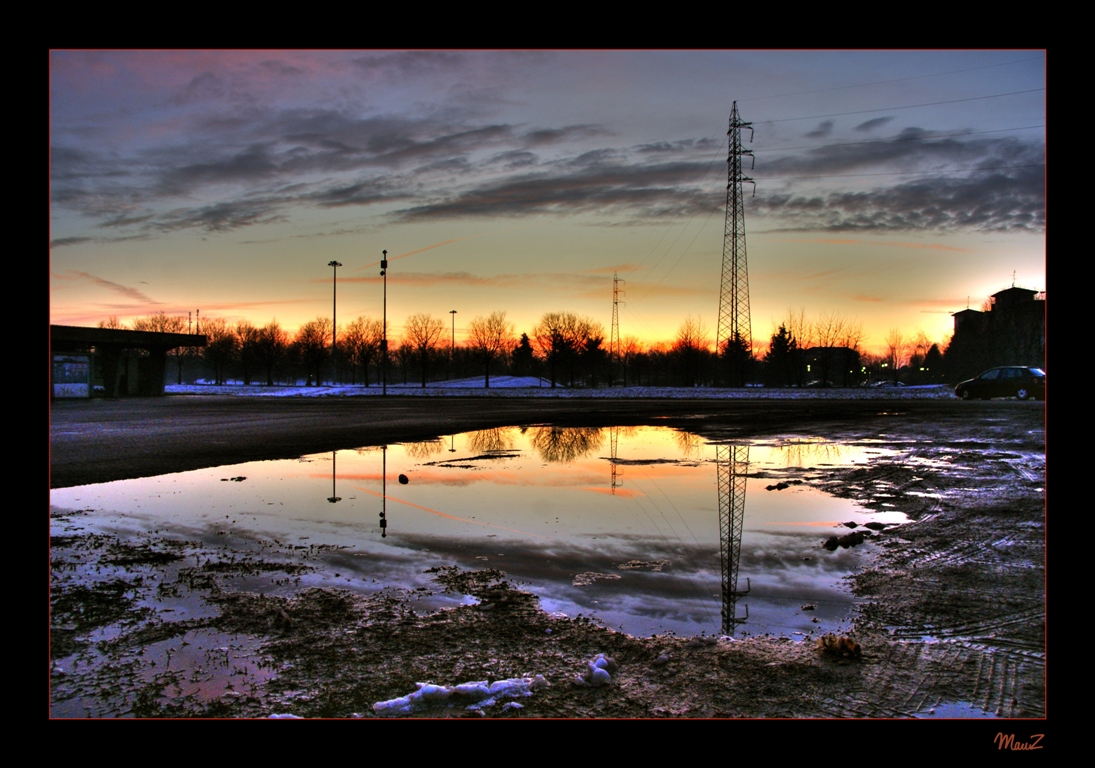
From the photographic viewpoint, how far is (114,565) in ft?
21.2

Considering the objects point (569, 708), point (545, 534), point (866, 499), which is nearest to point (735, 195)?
point (866, 499)

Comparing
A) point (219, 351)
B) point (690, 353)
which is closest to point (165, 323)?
point (219, 351)

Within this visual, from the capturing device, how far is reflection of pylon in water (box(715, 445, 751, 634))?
17.8ft

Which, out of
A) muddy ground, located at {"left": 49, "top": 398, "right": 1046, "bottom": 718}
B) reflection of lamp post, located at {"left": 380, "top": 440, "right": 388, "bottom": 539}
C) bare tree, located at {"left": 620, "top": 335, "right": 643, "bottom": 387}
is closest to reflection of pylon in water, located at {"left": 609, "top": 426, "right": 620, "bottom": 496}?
reflection of lamp post, located at {"left": 380, "top": 440, "right": 388, "bottom": 539}

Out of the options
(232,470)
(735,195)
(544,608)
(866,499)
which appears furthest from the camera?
(735,195)

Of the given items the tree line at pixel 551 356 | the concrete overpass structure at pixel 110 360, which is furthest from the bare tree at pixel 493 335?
the concrete overpass structure at pixel 110 360

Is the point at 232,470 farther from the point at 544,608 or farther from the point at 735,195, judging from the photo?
the point at 735,195

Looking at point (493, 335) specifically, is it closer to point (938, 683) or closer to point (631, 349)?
point (631, 349)

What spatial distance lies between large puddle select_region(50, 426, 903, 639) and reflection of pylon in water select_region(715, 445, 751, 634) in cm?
3

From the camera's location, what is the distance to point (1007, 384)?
121 ft

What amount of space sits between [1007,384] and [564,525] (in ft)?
127

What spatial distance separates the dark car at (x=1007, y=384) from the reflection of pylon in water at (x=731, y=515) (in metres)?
29.1

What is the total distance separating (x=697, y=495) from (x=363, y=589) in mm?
6118
